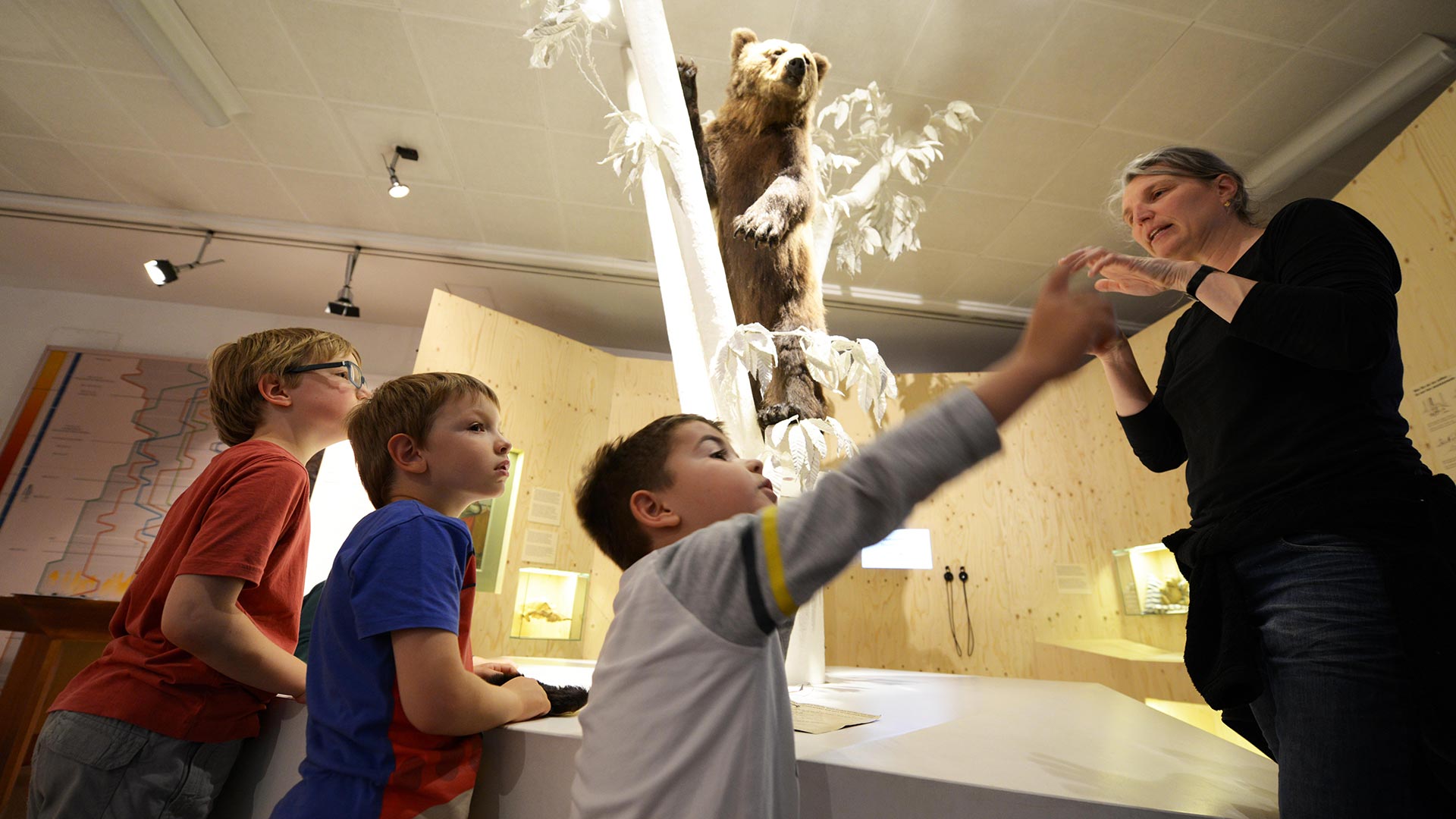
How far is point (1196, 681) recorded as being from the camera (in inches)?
34.3

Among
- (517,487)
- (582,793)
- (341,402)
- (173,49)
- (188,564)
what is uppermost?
(173,49)

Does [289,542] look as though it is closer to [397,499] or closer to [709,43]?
[397,499]

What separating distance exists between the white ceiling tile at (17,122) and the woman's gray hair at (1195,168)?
5.36 m

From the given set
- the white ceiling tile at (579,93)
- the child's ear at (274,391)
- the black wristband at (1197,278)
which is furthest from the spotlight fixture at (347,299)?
the black wristband at (1197,278)

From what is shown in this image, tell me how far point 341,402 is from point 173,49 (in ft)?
10.1

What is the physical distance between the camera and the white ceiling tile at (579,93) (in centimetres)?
339

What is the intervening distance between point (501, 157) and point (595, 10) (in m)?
2.05

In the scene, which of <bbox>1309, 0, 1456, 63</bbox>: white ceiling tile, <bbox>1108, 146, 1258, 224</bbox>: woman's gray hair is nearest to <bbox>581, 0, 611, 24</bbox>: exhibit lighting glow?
<bbox>1108, 146, 1258, 224</bbox>: woman's gray hair

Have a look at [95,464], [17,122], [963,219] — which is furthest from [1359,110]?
[95,464]

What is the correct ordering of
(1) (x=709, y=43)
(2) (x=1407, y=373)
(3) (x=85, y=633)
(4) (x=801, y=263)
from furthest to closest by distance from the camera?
1. (1) (x=709, y=43)
2. (3) (x=85, y=633)
3. (2) (x=1407, y=373)
4. (4) (x=801, y=263)

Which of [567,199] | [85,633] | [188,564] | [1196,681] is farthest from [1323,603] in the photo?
[567,199]

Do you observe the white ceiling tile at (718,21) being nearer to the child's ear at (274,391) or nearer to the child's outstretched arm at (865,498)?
the child's ear at (274,391)

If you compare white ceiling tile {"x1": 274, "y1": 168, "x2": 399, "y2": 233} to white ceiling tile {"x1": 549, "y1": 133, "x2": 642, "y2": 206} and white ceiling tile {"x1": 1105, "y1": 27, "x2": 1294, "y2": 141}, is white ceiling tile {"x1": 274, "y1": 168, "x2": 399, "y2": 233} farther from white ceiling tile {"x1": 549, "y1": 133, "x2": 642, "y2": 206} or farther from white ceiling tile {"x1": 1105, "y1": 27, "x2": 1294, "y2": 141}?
white ceiling tile {"x1": 1105, "y1": 27, "x2": 1294, "y2": 141}

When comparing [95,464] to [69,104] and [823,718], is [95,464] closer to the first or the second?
[69,104]
